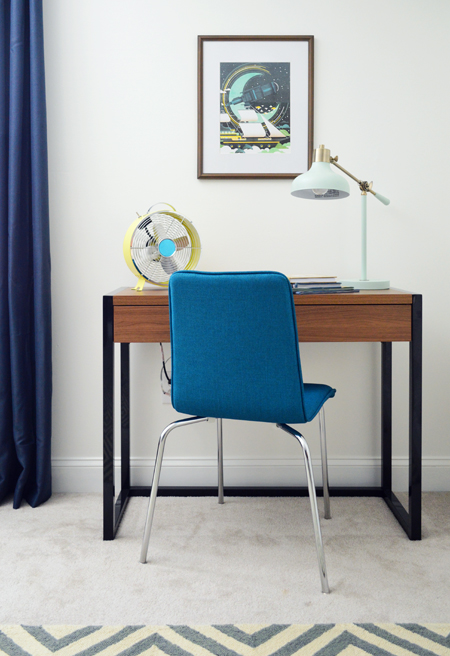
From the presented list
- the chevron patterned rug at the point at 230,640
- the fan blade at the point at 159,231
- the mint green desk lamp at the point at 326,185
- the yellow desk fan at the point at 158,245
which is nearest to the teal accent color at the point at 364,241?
the mint green desk lamp at the point at 326,185

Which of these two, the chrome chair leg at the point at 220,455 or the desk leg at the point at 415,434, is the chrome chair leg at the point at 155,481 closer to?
the chrome chair leg at the point at 220,455

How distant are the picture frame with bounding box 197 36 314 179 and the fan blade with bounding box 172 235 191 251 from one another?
0.35 metres

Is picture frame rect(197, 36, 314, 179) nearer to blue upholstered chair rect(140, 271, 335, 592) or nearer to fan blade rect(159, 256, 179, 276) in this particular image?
fan blade rect(159, 256, 179, 276)

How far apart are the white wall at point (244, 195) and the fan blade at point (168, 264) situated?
0.90 ft

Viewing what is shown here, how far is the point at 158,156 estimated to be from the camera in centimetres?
200

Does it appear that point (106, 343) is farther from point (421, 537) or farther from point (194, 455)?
point (421, 537)

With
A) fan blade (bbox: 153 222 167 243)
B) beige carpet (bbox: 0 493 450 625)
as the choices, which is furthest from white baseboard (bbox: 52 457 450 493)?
fan blade (bbox: 153 222 167 243)

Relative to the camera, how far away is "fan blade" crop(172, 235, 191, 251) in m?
1.79

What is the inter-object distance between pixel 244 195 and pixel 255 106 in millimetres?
351

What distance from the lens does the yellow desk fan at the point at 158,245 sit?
173 centimetres

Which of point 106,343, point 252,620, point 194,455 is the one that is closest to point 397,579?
point 252,620

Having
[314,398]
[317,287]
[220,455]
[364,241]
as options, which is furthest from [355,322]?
[220,455]

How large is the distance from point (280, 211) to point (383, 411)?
920 millimetres

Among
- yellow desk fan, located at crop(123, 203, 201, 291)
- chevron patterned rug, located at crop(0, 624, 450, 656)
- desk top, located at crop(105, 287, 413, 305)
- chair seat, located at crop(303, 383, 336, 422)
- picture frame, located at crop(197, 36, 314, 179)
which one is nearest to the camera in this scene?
chevron patterned rug, located at crop(0, 624, 450, 656)
